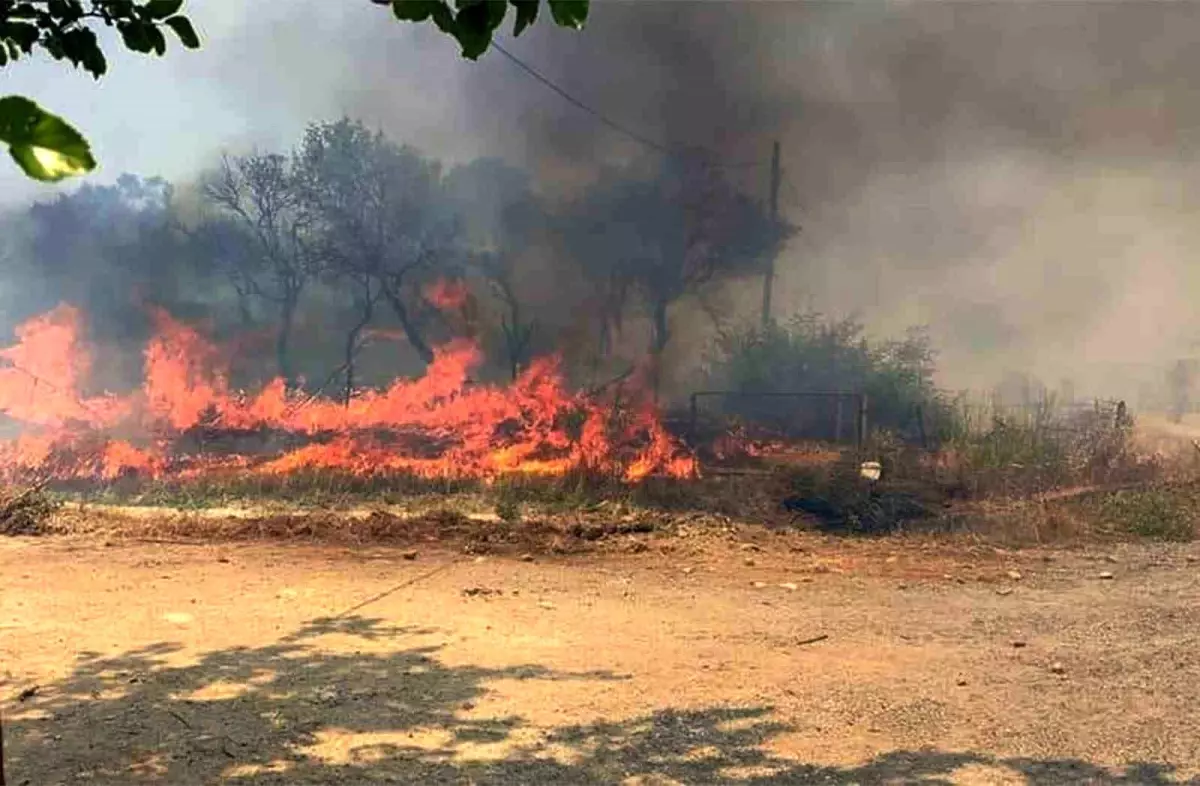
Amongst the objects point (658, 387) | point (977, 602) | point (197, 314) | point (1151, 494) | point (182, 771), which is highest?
point (197, 314)

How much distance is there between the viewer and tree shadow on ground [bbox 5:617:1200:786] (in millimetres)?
3650

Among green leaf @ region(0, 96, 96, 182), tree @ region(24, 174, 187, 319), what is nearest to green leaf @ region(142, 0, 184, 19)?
green leaf @ region(0, 96, 96, 182)

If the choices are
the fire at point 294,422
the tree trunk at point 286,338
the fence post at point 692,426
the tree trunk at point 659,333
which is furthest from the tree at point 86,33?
the tree trunk at point 286,338

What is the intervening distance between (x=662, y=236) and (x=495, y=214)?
11.0 ft

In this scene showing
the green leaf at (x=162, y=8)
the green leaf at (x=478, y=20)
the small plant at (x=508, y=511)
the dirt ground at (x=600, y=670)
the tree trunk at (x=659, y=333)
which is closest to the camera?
the green leaf at (x=478, y=20)

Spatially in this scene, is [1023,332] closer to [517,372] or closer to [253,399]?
[517,372]

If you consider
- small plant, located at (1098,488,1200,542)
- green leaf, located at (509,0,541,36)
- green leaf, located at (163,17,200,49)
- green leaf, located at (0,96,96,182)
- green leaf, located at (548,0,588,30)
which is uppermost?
green leaf, located at (163,17,200,49)

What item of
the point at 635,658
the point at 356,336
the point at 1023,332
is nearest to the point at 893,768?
the point at 635,658

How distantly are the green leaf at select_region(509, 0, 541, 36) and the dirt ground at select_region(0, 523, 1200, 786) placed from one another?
2.83 metres

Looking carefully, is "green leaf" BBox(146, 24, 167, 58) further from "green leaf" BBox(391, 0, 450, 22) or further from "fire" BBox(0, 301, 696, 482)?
"fire" BBox(0, 301, 696, 482)

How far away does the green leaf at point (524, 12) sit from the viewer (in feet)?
5.25

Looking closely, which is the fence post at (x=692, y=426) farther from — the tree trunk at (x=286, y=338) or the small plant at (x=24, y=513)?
the small plant at (x=24, y=513)

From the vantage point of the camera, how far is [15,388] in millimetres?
18156

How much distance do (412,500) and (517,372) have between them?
5.74 m
